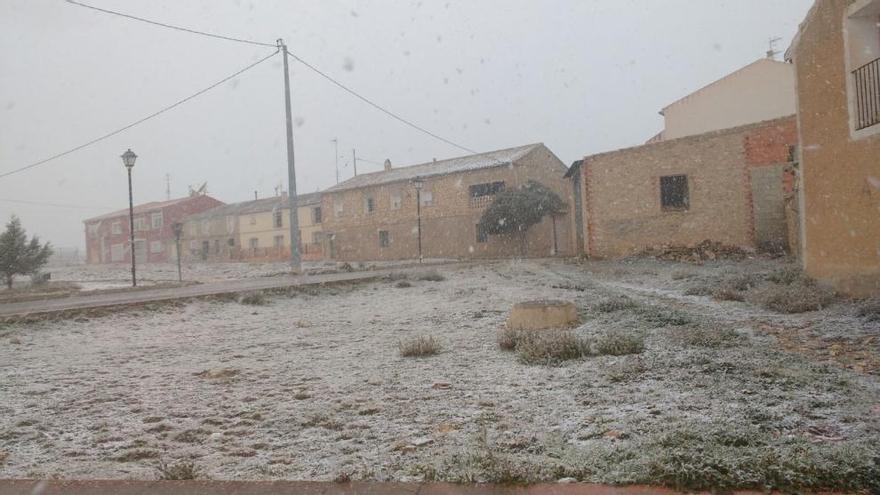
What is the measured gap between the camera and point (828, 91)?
7.20 metres

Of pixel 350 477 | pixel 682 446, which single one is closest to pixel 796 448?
pixel 682 446

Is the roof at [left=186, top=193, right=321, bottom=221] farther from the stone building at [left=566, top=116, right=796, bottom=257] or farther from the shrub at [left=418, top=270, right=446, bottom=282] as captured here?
the shrub at [left=418, top=270, right=446, bottom=282]

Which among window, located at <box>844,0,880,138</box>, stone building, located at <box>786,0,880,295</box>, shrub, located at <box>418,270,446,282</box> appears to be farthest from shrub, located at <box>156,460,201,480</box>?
shrub, located at <box>418,270,446,282</box>

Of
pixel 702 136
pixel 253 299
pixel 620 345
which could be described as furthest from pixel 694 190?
pixel 620 345

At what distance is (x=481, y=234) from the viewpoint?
109 feet

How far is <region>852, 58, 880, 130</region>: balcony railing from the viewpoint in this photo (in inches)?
248

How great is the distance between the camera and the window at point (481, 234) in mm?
32638

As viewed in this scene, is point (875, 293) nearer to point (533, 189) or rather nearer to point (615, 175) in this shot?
point (615, 175)

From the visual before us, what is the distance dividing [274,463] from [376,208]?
36730mm

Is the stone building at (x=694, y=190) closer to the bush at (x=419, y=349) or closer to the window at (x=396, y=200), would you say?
the bush at (x=419, y=349)

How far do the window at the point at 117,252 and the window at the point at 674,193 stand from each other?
59679mm

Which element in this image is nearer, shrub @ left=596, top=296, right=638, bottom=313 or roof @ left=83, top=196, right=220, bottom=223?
shrub @ left=596, top=296, right=638, bottom=313

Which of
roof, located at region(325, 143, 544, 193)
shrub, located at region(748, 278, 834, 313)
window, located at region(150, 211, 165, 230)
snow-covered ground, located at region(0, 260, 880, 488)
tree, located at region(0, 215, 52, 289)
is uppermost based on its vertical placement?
roof, located at region(325, 143, 544, 193)

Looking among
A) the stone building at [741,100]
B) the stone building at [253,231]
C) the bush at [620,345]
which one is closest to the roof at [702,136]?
the stone building at [741,100]
